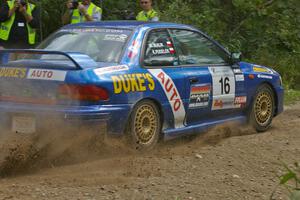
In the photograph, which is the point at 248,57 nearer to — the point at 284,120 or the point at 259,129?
the point at 284,120

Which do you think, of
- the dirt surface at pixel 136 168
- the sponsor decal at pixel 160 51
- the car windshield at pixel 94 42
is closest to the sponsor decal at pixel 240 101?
the dirt surface at pixel 136 168

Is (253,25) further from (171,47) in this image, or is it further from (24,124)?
(24,124)

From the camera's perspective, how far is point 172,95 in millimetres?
7648

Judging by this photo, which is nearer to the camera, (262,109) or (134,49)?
(134,49)

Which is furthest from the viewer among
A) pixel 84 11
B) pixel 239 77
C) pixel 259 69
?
pixel 84 11

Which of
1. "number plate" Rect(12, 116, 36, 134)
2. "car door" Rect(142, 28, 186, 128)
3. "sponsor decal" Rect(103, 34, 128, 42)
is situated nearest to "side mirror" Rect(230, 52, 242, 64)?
"car door" Rect(142, 28, 186, 128)

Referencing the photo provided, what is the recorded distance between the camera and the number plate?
677cm

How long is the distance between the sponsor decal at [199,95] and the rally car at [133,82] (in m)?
0.01

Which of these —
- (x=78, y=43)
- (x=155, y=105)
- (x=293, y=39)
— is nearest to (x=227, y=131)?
(x=155, y=105)

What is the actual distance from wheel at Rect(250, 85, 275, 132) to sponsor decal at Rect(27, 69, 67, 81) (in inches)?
128

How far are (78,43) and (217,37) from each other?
832 centimetres

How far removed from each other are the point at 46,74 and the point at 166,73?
148 cm

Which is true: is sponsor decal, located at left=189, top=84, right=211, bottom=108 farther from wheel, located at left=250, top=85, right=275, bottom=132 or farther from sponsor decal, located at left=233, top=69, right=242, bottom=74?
wheel, located at left=250, top=85, right=275, bottom=132

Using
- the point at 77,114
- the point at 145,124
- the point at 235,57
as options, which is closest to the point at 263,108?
the point at 235,57
